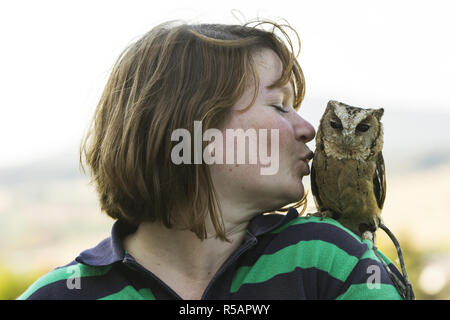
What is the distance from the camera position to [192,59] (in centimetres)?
143

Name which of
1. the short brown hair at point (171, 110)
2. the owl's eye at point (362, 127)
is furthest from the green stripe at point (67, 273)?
the owl's eye at point (362, 127)

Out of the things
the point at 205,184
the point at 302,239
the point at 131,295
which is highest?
the point at 205,184

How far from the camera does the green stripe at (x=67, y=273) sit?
1.33 meters

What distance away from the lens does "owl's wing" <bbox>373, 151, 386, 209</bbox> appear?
172 centimetres

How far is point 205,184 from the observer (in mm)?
1355

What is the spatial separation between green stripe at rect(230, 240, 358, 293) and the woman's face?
0.17 metres

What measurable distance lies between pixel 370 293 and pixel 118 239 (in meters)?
0.71

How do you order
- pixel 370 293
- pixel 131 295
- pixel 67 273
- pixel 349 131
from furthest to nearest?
pixel 349 131 → pixel 67 273 → pixel 131 295 → pixel 370 293

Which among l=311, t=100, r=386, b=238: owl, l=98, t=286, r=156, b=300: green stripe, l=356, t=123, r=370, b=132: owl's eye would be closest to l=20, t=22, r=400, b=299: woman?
l=98, t=286, r=156, b=300: green stripe

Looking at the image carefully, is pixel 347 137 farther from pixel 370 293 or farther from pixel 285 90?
pixel 370 293


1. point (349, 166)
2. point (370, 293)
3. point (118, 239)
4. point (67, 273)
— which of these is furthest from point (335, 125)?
point (67, 273)

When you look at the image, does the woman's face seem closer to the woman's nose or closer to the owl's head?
the woman's nose

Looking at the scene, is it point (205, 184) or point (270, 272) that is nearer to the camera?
point (270, 272)

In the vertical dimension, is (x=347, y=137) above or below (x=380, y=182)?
above
